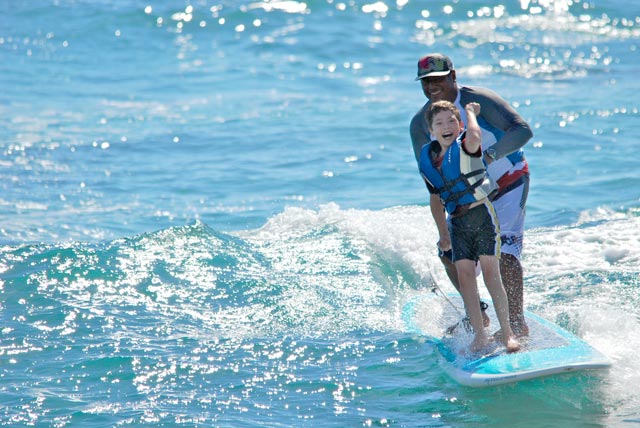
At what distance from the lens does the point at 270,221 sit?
10.0 meters

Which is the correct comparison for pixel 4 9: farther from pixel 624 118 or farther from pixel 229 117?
pixel 624 118

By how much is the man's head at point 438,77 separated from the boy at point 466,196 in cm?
22

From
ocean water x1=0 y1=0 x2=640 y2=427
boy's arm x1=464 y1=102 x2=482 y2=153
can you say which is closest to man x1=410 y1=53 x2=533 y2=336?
boy's arm x1=464 y1=102 x2=482 y2=153

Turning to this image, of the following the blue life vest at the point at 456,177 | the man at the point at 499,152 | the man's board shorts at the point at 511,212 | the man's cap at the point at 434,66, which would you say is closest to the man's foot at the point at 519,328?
the man at the point at 499,152

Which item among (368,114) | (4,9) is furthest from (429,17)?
(4,9)

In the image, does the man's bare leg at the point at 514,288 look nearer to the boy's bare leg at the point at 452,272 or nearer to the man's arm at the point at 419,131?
the boy's bare leg at the point at 452,272

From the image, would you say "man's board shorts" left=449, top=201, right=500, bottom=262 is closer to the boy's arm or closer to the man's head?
the boy's arm

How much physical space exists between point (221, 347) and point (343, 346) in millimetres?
868

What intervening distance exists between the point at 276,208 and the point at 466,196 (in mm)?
5523

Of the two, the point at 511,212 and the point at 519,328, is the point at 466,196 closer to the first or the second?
the point at 511,212

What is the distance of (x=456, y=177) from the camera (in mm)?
5512

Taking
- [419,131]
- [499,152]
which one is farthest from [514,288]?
[419,131]

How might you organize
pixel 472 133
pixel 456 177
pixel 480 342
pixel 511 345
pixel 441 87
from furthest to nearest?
pixel 480 342 → pixel 511 345 → pixel 441 87 → pixel 456 177 → pixel 472 133

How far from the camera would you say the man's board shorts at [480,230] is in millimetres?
A: 5586
